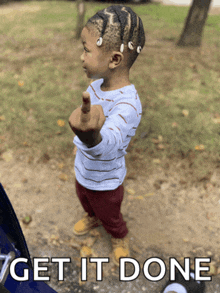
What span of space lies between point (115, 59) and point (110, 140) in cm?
50

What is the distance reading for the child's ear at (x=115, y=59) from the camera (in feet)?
4.24

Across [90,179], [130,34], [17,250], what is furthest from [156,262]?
[130,34]

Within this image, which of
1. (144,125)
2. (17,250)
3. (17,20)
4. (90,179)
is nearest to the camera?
(17,250)

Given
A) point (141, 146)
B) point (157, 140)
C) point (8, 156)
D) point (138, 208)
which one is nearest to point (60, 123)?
point (8, 156)

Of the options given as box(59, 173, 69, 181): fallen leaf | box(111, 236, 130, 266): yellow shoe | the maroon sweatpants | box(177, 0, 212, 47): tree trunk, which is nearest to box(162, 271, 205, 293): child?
box(111, 236, 130, 266): yellow shoe

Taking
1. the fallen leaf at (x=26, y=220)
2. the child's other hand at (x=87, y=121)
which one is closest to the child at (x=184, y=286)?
the fallen leaf at (x=26, y=220)

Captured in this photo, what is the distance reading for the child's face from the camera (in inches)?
50.8

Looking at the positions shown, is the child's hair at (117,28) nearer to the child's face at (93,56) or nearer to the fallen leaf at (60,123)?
the child's face at (93,56)

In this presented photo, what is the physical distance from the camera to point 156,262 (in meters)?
2.34

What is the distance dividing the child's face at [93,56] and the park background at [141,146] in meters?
1.75

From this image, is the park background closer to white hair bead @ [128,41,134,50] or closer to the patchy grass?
the patchy grass

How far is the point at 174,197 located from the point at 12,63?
4.26 m

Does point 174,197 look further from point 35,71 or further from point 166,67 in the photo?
point 35,71

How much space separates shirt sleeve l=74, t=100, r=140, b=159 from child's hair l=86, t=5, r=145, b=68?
0.29 metres
